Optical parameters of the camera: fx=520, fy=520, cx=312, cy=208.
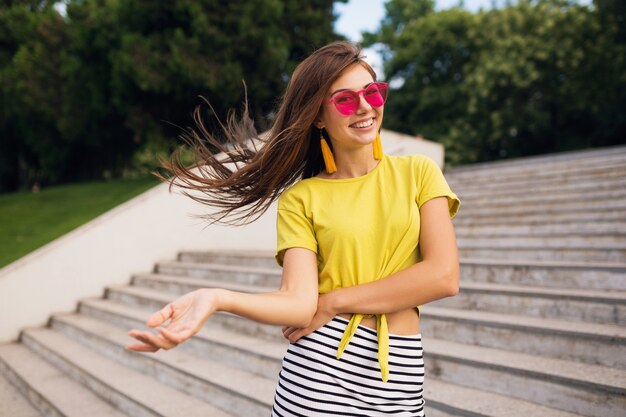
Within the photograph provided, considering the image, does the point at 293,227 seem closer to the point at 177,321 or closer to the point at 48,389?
the point at 177,321

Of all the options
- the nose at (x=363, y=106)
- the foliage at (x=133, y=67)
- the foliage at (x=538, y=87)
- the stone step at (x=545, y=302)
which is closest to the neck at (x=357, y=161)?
the nose at (x=363, y=106)

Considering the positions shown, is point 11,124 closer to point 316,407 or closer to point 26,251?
point 26,251

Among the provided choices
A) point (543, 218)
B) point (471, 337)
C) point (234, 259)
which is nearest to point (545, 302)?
point (471, 337)

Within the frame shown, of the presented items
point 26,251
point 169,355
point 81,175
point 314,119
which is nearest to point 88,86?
point 81,175

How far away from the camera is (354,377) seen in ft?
4.69

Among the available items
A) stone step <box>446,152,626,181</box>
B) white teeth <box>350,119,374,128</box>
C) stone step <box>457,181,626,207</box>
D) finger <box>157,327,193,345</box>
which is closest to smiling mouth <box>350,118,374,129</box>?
white teeth <box>350,119,374,128</box>

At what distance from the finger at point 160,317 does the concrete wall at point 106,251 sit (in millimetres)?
5722

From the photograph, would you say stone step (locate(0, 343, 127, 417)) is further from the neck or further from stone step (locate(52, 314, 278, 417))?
the neck

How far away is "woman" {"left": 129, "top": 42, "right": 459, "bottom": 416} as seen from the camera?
4.58 ft

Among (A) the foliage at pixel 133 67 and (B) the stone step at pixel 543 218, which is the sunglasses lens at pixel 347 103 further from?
(A) the foliage at pixel 133 67

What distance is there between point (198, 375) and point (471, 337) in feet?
6.49

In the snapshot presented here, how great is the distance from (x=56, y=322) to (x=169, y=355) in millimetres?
2519

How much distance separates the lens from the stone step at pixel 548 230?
4.71m

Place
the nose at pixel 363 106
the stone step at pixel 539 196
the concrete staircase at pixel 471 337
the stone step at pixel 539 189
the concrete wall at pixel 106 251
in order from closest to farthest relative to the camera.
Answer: the nose at pixel 363 106 < the concrete staircase at pixel 471 337 < the stone step at pixel 539 196 < the stone step at pixel 539 189 < the concrete wall at pixel 106 251
